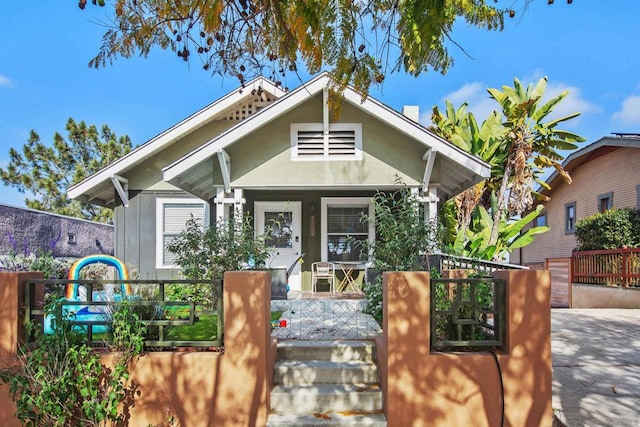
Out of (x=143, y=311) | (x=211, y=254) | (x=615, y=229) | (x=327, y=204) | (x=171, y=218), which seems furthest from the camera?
(x=615, y=229)

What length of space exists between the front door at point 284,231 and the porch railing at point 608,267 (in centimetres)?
963

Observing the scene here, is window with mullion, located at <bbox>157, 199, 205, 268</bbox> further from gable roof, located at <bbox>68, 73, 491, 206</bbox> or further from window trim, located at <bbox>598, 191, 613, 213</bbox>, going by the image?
window trim, located at <bbox>598, 191, 613, 213</bbox>

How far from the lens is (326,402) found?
428cm

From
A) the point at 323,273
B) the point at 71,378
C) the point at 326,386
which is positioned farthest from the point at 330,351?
the point at 323,273

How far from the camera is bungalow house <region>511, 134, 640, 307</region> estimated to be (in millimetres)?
15492

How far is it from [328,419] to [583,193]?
18.9m

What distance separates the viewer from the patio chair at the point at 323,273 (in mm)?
10398

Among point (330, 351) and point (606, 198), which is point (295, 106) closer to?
point (330, 351)

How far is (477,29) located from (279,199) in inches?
301

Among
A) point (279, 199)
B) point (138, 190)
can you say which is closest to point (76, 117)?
point (138, 190)

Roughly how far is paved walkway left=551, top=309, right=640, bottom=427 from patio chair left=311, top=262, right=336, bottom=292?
16.2ft

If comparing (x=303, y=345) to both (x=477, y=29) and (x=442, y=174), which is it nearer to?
(x=477, y=29)

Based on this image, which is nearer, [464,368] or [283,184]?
[464,368]

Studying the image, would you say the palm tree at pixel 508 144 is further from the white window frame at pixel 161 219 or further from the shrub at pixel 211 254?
the shrub at pixel 211 254
